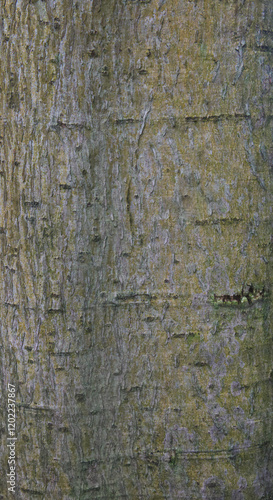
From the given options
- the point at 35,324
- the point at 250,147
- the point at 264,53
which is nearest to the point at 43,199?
the point at 35,324

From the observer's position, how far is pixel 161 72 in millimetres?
1745

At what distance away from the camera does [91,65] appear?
5.74 ft

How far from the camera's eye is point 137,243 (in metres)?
1.79

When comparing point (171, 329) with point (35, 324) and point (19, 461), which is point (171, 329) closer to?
point (35, 324)

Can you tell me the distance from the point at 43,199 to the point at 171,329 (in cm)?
60

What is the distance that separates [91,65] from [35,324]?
865mm

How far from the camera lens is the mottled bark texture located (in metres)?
1.75

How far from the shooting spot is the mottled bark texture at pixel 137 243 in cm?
175

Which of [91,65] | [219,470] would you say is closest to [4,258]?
[91,65]

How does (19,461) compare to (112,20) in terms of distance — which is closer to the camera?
(112,20)

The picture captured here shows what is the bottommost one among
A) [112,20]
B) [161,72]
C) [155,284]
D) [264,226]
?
[155,284]

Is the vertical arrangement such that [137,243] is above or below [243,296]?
above

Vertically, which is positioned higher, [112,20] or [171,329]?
[112,20]

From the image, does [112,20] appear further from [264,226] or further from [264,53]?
[264,226]
